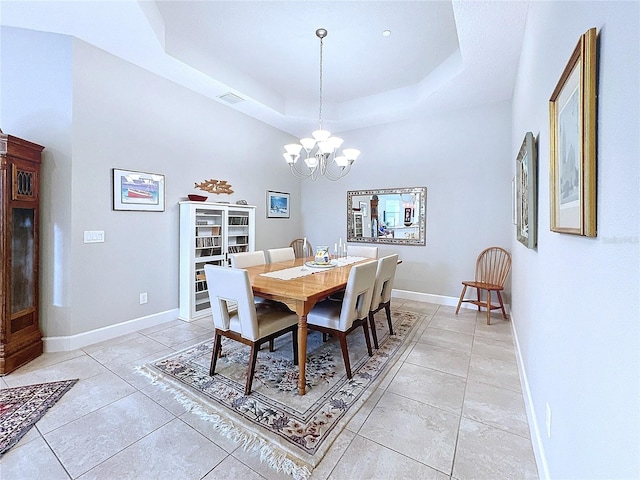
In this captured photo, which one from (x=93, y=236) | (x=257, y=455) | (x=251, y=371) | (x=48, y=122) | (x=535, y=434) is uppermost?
(x=48, y=122)

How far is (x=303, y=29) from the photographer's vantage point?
10.2 ft

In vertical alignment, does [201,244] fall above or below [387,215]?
below

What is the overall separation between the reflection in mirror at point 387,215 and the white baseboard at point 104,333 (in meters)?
3.21

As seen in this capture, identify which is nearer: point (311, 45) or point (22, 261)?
point (22, 261)

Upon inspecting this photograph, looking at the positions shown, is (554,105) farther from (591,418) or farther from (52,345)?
(52,345)

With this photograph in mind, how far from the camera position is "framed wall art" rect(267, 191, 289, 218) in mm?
5350

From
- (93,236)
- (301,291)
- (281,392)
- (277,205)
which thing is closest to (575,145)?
(301,291)

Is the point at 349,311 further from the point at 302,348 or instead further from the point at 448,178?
the point at 448,178

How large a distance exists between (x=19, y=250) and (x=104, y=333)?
111 cm

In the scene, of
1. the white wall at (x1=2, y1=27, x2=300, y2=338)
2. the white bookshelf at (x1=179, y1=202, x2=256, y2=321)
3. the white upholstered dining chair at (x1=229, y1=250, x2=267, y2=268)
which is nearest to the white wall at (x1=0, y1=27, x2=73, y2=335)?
the white wall at (x1=2, y1=27, x2=300, y2=338)

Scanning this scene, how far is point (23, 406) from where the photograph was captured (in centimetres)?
201

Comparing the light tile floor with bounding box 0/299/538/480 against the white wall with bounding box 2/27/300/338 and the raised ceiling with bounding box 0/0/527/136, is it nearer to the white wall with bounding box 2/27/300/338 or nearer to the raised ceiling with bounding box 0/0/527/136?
the white wall with bounding box 2/27/300/338

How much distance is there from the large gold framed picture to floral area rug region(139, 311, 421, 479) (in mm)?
1639

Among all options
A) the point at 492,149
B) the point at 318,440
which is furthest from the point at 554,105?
the point at 492,149
